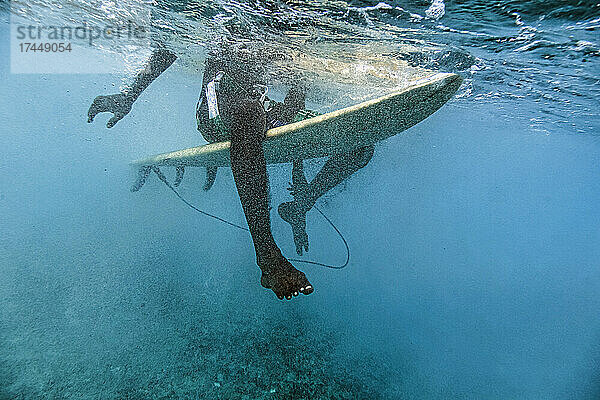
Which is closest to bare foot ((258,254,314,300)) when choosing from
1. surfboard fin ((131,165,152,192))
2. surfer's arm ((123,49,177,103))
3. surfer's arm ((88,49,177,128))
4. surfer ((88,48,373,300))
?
surfer ((88,48,373,300))

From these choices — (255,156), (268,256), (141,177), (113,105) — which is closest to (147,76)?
(113,105)

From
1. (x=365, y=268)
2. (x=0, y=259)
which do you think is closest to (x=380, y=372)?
(x=0, y=259)

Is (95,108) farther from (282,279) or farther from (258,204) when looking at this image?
(282,279)

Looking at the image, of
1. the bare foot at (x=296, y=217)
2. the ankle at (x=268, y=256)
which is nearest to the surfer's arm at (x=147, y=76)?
the bare foot at (x=296, y=217)

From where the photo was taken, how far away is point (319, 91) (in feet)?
36.4

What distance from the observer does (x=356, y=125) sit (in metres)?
3.77

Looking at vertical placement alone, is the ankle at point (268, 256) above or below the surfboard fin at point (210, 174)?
above

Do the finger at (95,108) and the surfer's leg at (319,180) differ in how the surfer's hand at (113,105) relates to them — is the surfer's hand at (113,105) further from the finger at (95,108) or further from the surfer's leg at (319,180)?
the surfer's leg at (319,180)

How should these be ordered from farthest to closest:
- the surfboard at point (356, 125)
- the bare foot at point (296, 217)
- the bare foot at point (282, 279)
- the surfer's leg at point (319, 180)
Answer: the bare foot at point (296, 217) < the surfer's leg at point (319, 180) < the surfboard at point (356, 125) < the bare foot at point (282, 279)

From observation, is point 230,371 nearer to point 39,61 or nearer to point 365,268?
point 365,268

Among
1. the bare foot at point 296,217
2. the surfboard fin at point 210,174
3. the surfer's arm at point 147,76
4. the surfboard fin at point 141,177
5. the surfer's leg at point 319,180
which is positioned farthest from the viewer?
the surfboard fin at point 141,177

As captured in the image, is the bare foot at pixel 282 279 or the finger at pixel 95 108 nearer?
the bare foot at pixel 282 279

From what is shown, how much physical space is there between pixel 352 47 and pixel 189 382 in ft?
23.6

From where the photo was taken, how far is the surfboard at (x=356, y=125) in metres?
3.21
